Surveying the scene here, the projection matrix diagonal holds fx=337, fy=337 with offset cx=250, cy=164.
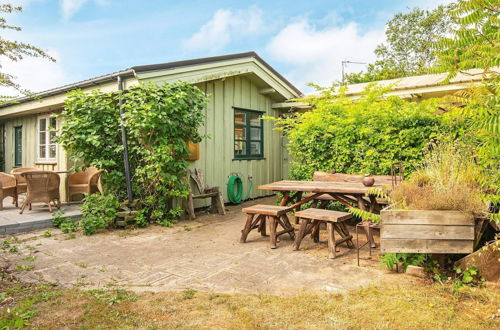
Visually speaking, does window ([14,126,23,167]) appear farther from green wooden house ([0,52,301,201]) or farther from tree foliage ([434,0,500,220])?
tree foliage ([434,0,500,220])

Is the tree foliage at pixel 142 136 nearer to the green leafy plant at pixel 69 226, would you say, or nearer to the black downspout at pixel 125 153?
the black downspout at pixel 125 153

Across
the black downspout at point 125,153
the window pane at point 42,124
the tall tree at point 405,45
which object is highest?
the tall tree at point 405,45

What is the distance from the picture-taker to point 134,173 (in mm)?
6297

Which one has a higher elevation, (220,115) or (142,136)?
(220,115)

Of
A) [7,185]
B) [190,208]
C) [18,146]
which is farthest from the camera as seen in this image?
[18,146]

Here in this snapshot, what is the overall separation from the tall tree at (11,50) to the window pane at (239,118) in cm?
542

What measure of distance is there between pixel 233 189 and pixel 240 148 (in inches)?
47.2

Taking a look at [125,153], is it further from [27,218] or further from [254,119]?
[254,119]

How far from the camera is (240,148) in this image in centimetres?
879

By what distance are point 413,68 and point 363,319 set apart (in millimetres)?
22431

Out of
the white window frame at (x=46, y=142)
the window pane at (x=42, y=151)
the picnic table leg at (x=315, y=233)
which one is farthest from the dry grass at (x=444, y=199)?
the window pane at (x=42, y=151)

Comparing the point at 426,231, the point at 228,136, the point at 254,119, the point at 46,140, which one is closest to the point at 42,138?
the point at 46,140

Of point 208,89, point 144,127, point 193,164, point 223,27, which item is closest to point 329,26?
point 223,27

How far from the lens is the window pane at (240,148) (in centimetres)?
865
